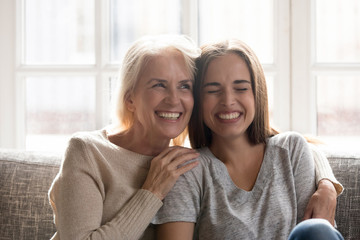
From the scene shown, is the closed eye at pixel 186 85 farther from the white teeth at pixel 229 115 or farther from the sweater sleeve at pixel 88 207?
the sweater sleeve at pixel 88 207

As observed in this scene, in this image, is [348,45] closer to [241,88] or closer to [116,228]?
[241,88]

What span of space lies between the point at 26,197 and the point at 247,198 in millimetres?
835

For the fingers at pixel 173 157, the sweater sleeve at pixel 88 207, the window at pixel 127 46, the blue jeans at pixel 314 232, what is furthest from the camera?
the window at pixel 127 46

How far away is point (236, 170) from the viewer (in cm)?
176

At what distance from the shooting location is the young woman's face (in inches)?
65.6

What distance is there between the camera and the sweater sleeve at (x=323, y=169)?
1.70m

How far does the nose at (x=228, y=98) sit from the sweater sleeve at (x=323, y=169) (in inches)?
15.3

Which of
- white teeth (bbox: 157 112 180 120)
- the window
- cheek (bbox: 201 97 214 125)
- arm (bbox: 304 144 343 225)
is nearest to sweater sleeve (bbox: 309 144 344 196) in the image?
arm (bbox: 304 144 343 225)

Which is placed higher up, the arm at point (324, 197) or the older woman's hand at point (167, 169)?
the older woman's hand at point (167, 169)

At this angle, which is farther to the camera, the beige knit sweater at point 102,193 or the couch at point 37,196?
the couch at point 37,196

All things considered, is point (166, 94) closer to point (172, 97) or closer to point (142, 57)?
point (172, 97)

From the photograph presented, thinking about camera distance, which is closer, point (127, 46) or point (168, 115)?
point (168, 115)

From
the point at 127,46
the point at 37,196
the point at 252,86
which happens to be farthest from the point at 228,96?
the point at 127,46

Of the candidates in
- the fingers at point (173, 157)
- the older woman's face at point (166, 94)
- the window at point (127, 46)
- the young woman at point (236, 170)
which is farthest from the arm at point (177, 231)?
the window at point (127, 46)
